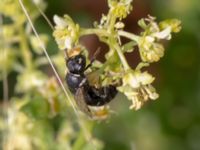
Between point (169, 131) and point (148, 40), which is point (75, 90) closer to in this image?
point (148, 40)

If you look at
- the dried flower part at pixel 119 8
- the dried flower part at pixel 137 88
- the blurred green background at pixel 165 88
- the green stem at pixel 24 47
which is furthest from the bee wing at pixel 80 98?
the blurred green background at pixel 165 88

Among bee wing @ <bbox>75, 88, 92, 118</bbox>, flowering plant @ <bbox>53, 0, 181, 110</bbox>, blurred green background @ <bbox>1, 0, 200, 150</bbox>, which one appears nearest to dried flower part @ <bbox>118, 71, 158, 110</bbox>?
flowering plant @ <bbox>53, 0, 181, 110</bbox>

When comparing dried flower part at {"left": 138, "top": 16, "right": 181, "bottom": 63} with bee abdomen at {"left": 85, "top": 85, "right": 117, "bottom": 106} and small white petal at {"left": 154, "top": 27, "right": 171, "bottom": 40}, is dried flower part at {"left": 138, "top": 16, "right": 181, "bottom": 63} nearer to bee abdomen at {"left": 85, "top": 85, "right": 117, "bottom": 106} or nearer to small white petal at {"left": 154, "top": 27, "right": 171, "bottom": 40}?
small white petal at {"left": 154, "top": 27, "right": 171, "bottom": 40}

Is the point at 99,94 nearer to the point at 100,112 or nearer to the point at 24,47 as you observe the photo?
the point at 100,112

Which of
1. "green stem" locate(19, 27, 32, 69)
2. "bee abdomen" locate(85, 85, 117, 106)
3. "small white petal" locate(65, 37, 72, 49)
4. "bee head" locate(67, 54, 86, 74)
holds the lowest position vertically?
"green stem" locate(19, 27, 32, 69)

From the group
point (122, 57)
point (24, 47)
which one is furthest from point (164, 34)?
point (24, 47)

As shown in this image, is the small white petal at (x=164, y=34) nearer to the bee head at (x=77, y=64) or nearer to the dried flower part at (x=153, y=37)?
the dried flower part at (x=153, y=37)
